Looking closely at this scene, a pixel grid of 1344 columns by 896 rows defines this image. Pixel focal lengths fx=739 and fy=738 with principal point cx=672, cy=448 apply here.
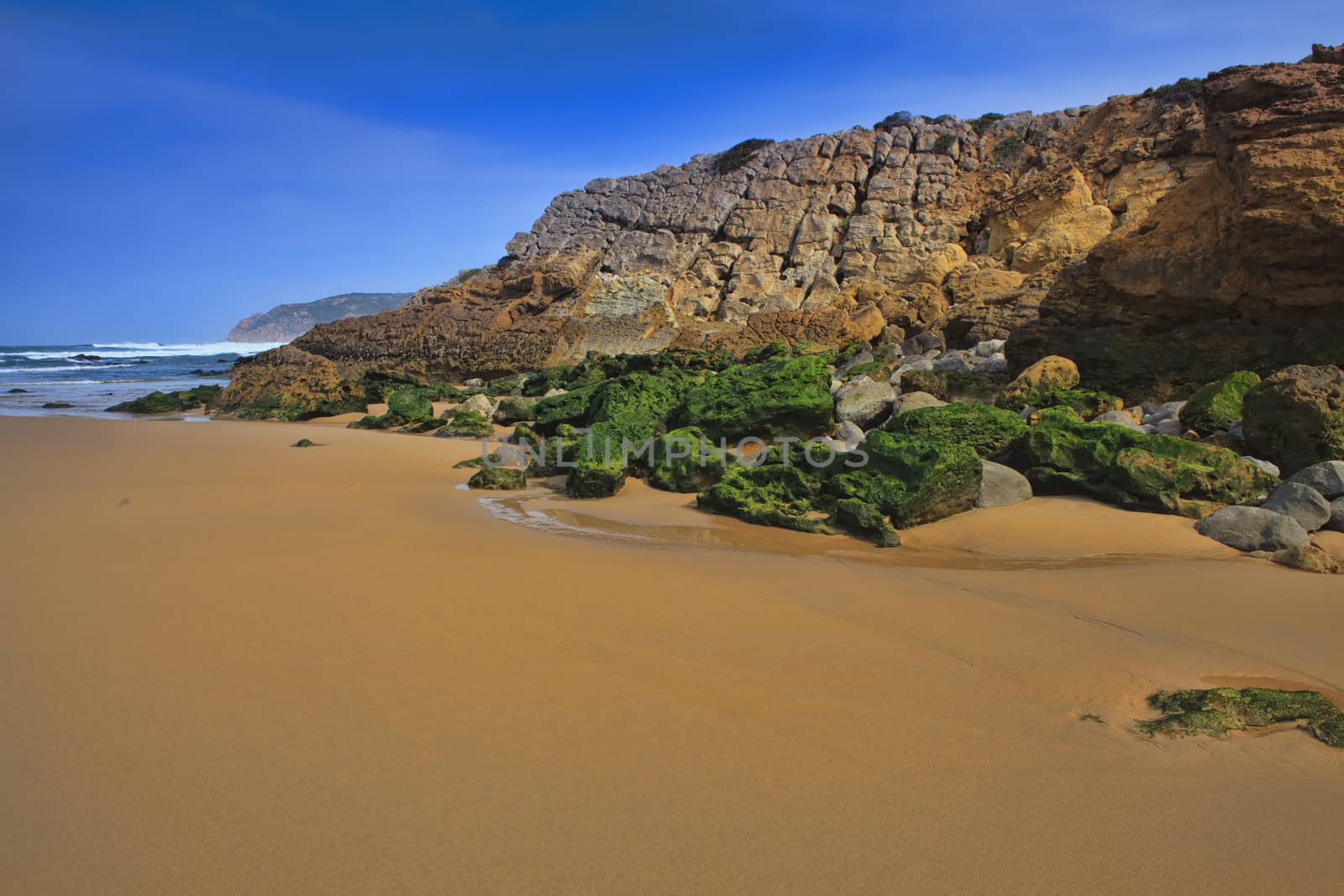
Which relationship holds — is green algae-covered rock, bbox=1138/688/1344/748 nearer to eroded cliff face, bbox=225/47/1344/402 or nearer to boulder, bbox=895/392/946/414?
boulder, bbox=895/392/946/414

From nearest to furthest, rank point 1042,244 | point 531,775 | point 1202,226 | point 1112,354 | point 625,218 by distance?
point 531,775
point 1202,226
point 1112,354
point 1042,244
point 625,218

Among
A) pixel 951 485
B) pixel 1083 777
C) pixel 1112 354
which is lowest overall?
pixel 1083 777

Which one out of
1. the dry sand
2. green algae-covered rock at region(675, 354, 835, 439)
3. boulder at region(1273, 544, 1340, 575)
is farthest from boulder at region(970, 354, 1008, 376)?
the dry sand

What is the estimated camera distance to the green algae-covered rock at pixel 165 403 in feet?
46.5

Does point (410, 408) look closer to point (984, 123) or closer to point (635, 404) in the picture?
point (635, 404)

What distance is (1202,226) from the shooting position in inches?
319

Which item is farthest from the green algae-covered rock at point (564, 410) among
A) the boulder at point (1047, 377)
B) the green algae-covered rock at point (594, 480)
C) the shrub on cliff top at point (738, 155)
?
the shrub on cliff top at point (738, 155)

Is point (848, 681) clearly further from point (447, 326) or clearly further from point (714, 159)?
point (714, 159)

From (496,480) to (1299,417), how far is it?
5.87 m

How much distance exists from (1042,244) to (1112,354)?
9.98 m

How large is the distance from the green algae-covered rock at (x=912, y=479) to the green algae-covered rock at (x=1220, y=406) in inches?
116

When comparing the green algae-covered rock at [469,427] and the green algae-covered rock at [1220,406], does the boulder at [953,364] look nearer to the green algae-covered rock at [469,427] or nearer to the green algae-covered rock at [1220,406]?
the green algae-covered rock at [1220,406]

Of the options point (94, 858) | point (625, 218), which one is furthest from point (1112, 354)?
point (625, 218)

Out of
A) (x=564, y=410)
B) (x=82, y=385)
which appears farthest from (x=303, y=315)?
(x=564, y=410)
